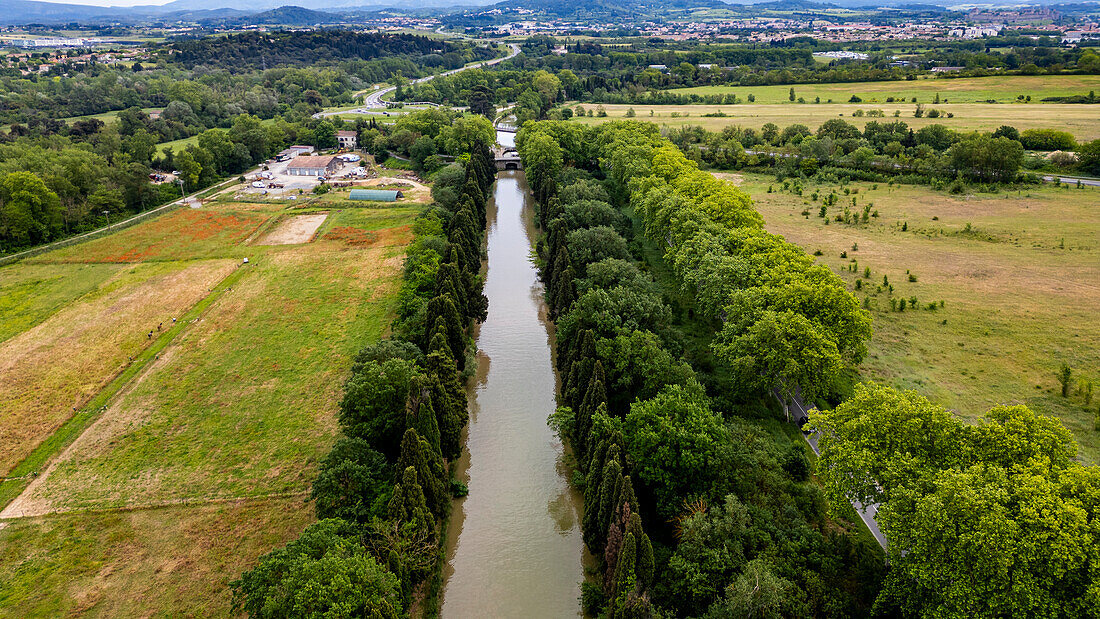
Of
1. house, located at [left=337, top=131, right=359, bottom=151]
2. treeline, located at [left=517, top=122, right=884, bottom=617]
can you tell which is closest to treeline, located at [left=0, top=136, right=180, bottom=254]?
house, located at [left=337, top=131, right=359, bottom=151]

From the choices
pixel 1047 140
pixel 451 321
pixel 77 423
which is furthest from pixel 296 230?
pixel 1047 140

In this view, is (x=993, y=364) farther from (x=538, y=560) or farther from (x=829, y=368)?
(x=538, y=560)

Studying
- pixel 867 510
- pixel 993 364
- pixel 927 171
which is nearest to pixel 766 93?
pixel 927 171

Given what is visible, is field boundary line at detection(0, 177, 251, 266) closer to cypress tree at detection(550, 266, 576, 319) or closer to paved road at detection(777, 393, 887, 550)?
cypress tree at detection(550, 266, 576, 319)

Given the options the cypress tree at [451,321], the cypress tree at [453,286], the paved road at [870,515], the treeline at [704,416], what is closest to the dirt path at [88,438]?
the cypress tree at [451,321]

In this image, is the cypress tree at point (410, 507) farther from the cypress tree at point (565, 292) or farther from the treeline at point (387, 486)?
the cypress tree at point (565, 292)
